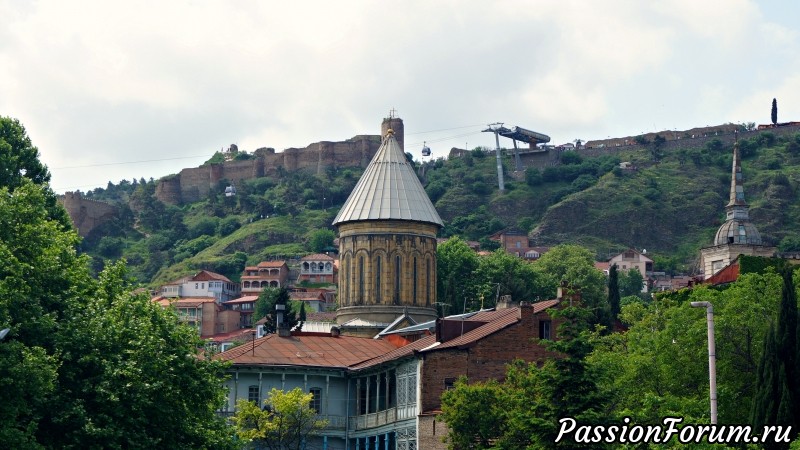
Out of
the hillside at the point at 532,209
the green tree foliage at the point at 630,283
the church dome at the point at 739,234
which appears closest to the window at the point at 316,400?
the church dome at the point at 739,234

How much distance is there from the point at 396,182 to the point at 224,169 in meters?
122

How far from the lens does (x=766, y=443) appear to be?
34.9m

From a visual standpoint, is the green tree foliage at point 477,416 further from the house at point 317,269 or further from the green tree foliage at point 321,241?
the green tree foliage at point 321,241

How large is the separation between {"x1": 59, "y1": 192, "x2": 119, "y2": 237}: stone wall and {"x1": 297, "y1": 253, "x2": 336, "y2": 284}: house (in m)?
36.1

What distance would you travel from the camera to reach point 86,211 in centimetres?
17738

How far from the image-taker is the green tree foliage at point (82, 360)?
32594mm

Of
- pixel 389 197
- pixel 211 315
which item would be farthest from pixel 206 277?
pixel 389 197

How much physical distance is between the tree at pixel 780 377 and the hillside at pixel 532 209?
99.2 m

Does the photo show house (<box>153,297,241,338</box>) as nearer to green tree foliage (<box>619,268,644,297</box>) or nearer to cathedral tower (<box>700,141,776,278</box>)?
green tree foliage (<box>619,268,644,297</box>)

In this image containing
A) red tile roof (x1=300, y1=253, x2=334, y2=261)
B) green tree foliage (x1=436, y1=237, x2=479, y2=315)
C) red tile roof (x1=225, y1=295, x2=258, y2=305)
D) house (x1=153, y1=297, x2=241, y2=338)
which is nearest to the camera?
green tree foliage (x1=436, y1=237, x2=479, y2=315)

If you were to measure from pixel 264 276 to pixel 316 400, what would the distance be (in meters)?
90.9

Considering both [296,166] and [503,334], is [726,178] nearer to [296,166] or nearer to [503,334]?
[296,166]

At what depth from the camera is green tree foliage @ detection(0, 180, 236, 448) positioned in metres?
32.6

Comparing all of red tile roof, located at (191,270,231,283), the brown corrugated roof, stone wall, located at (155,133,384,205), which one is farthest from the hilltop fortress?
the brown corrugated roof
